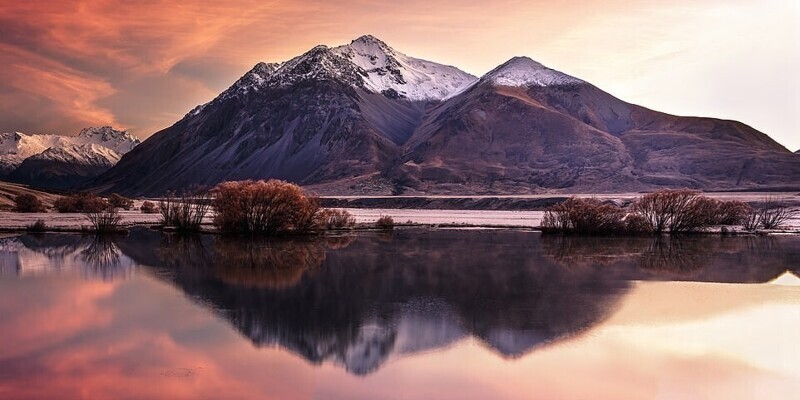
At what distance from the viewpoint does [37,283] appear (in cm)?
3041

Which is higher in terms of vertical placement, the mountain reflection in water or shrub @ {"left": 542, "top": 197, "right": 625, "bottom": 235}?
shrub @ {"left": 542, "top": 197, "right": 625, "bottom": 235}

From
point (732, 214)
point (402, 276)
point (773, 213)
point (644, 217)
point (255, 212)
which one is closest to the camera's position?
point (402, 276)

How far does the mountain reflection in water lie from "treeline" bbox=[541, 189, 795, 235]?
4.96m

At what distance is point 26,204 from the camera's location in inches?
3548

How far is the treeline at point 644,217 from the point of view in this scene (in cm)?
6338

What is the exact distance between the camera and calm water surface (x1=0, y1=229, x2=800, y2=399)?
53.3 feet

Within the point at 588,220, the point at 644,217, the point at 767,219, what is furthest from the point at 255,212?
the point at 767,219

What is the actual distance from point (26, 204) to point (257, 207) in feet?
163

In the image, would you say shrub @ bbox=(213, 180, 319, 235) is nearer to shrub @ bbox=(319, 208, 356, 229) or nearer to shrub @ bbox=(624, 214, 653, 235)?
shrub @ bbox=(319, 208, 356, 229)

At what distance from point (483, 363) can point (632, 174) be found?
181 m

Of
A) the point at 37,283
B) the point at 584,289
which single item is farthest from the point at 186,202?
the point at 584,289

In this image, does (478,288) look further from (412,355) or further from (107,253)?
(107,253)

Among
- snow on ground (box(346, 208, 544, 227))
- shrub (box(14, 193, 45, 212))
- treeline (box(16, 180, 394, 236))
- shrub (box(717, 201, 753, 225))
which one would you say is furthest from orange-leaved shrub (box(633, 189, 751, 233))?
shrub (box(14, 193, 45, 212))

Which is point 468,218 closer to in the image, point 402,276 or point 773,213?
point 773,213
